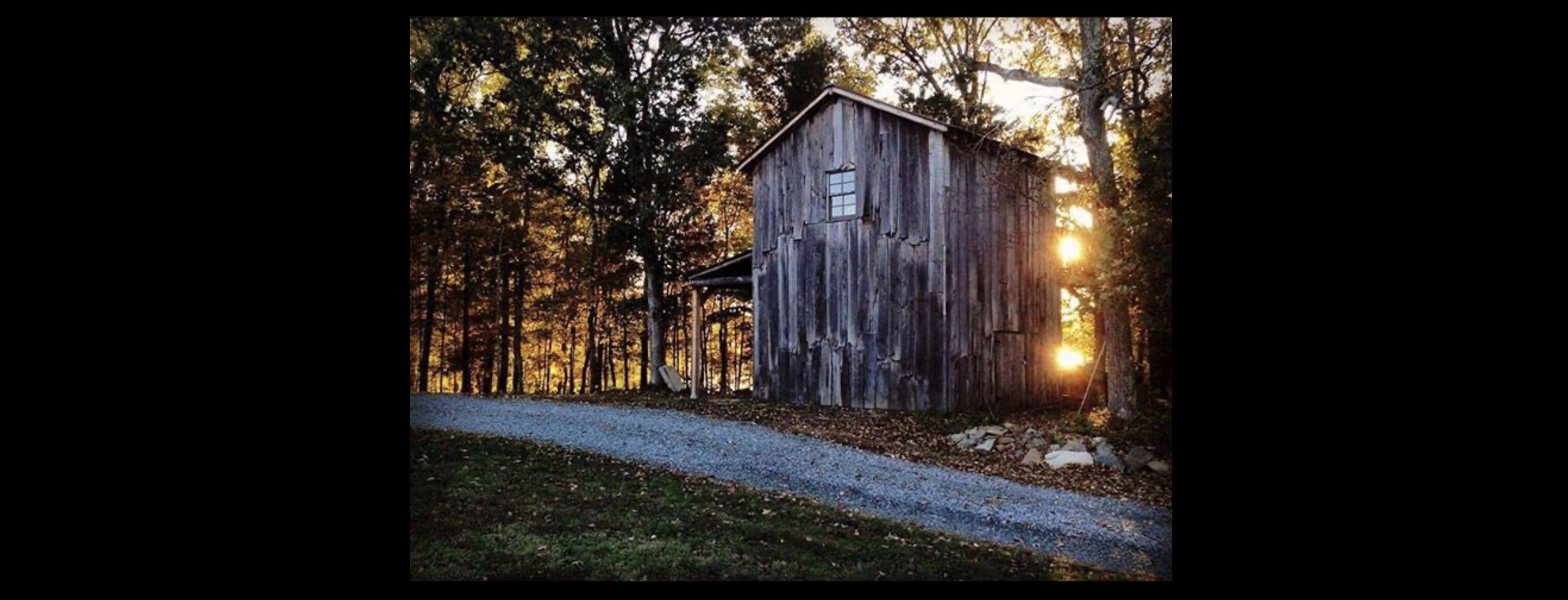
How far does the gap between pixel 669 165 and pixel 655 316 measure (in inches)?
124

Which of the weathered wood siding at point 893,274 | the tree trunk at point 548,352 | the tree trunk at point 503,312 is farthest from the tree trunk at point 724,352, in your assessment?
the weathered wood siding at point 893,274

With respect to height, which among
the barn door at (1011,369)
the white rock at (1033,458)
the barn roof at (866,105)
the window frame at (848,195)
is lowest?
the white rock at (1033,458)

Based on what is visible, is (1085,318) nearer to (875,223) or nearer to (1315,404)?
(875,223)

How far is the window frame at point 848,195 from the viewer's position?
10383 mm

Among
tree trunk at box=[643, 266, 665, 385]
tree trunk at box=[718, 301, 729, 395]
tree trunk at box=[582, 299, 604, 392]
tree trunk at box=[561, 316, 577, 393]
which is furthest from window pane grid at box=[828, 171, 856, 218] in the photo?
tree trunk at box=[561, 316, 577, 393]

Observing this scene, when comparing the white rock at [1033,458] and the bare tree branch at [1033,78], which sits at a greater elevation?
the bare tree branch at [1033,78]

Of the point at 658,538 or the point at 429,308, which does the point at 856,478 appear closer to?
the point at 658,538

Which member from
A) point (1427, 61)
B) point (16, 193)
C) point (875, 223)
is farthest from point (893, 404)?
point (16, 193)

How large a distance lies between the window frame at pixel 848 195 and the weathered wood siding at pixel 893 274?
73 millimetres

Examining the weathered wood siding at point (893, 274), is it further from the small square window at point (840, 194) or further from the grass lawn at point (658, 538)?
the grass lawn at point (658, 538)

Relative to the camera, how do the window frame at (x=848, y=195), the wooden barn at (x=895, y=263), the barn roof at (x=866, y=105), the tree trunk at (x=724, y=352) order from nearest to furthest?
the barn roof at (x=866, y=105) < the wooden barn at (x=895, y=263) < the window frame at (x=848, y=195) < the tree trunk at (x=724, y=352)

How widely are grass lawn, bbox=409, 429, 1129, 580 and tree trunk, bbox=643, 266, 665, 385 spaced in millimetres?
8709

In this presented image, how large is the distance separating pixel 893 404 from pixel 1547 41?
7482 millimetres

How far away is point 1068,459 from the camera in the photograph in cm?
704
